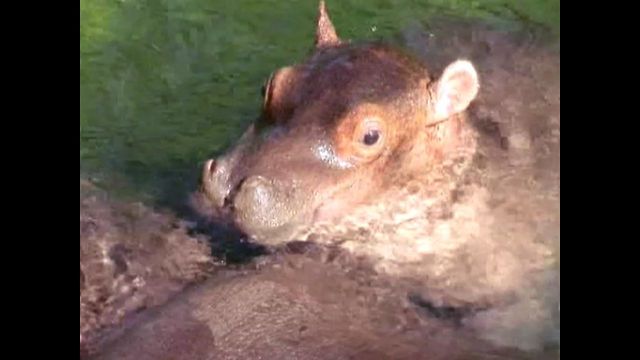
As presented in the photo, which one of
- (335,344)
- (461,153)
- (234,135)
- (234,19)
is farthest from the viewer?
(234,19)

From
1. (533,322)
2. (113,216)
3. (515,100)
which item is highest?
(515,100)

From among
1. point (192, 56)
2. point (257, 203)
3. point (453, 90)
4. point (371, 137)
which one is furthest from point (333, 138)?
point (192, 56)

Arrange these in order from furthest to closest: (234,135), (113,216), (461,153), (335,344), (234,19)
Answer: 1. (234,19)
2. (234,135)
3. (461,153)
4. (113,216)
5. (335,344)

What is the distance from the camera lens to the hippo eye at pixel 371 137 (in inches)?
178

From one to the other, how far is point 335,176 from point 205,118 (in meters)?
1.18

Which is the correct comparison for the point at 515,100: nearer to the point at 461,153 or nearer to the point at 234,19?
the point at 461,153

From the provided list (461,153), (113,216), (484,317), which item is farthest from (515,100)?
(113,216)

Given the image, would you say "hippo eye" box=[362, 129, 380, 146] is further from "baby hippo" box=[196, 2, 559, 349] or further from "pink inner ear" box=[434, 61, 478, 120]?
"pink inner ear" box=[434, 61, 478, 120]

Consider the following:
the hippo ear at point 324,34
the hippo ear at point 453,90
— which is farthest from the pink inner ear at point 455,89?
the hippo ear at point 324,34

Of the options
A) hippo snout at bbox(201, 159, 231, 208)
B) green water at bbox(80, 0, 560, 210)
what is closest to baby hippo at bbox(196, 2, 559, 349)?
hippo snout at bbox(201, 159, 231, 208)

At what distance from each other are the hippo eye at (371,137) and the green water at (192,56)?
908 millimetres

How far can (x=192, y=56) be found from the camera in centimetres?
580

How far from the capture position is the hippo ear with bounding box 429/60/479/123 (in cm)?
464

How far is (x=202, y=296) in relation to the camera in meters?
4.14
